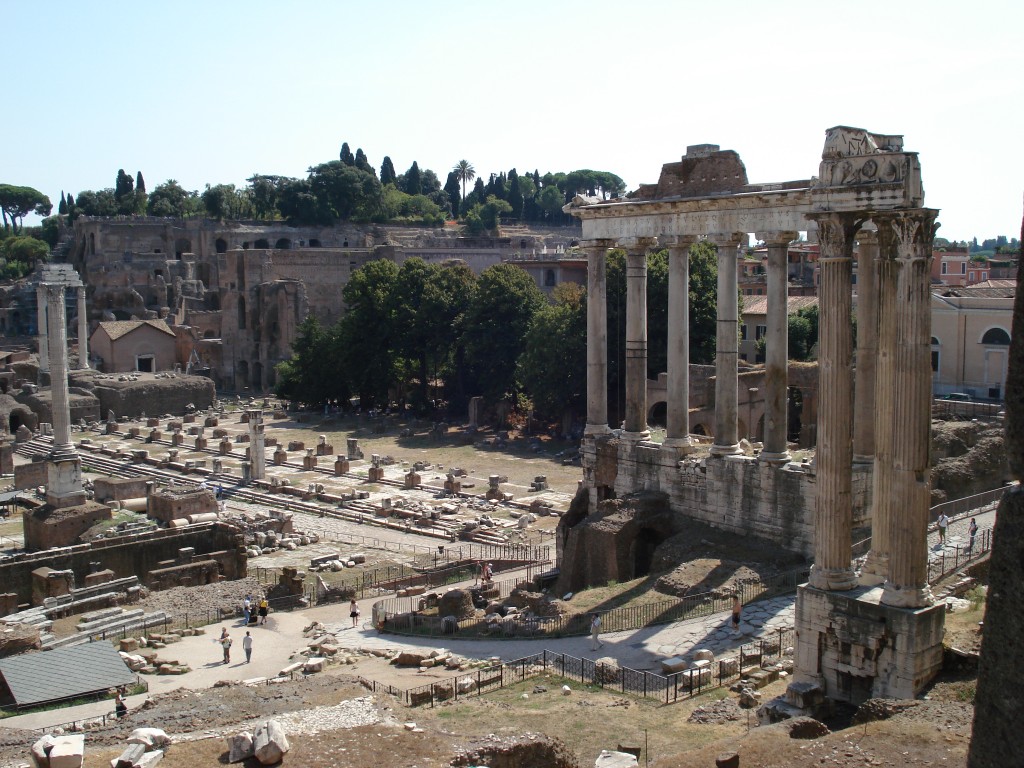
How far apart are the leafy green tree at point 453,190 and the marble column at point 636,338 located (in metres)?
102

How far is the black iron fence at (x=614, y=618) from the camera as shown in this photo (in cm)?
1872

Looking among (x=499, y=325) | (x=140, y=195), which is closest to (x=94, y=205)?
(x=140, y=195)

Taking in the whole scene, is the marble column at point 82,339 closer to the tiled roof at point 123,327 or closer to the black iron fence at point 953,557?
the tiled roof at point 123,327

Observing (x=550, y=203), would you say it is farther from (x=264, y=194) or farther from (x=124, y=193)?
→ (x=124, y=193)

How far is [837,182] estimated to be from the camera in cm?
1374

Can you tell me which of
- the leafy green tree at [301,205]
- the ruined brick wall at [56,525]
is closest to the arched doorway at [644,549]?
the ruined brick wall at [56,525]

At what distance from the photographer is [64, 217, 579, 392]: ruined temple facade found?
7194 cm

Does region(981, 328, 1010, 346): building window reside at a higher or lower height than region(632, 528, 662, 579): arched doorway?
higher

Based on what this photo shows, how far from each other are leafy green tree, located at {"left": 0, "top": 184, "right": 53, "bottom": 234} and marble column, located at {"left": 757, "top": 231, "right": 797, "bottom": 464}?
115941 mm

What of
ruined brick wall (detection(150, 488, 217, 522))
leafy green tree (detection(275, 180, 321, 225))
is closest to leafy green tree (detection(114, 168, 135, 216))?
leafy green tree (detection(275, 180, 321, 225))

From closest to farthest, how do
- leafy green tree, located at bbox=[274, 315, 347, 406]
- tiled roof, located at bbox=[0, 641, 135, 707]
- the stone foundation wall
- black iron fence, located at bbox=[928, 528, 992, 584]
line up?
1. black iron fence, located at bbox=[928, 528, 992, 584]
2. tiled roof, located at bbox=[0, 641, 135, 707]
3. the stone foundation wall
4. leafy green tree, located at bbox=[274, 315, 347, 406]

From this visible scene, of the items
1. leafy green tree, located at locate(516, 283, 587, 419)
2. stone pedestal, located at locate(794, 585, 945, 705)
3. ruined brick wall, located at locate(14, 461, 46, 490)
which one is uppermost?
leafy green tree, located at locate(516, 283, 587, 419)

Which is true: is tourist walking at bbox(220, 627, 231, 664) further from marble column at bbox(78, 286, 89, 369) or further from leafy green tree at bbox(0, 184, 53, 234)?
leafy green tree at bbox(0, 184, 53, 234)

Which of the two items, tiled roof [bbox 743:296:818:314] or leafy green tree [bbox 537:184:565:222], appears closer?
tiled roof [bbox 743:296:818:314]
